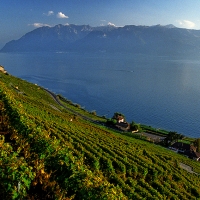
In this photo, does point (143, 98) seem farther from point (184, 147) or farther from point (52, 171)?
point (52, 171)

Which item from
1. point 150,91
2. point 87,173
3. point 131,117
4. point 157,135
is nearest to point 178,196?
point 87,173

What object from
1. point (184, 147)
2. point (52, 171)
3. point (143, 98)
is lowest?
point (184, 147)

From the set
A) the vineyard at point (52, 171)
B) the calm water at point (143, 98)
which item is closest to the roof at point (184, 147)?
the calm water at point (143, 98)

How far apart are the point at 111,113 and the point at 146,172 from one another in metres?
71.9

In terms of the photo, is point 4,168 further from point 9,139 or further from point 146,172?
point 146,172

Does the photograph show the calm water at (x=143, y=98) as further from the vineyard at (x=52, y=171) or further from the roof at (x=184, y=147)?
the vineyard at (x=52, y=171)

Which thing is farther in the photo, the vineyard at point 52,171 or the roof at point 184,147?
the roof at point 184,147

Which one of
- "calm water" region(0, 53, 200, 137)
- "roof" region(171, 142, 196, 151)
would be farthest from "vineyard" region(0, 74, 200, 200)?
"calm water" region(0, 53, 200, 137)

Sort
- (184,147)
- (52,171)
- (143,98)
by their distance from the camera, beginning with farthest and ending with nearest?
(143,98), (184,147), (52,171)

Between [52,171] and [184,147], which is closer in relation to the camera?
[52,171]

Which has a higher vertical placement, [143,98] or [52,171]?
[52,171]

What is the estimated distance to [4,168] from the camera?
38.4 ft

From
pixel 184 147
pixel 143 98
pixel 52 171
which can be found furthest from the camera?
pixel 143 98

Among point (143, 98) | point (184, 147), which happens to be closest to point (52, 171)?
point (184, 147)
